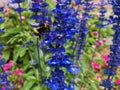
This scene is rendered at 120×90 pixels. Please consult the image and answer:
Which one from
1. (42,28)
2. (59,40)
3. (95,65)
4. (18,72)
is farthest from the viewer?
(95,65)

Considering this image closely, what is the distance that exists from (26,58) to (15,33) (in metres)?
0.84

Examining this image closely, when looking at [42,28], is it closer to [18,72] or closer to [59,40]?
[59,40]

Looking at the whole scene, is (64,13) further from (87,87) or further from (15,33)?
(15,33)

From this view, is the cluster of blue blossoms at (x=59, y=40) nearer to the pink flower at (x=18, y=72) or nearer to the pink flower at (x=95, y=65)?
the pink flower at (x=18, y=72)

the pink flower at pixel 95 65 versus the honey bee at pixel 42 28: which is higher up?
the honey bee at pixel 42 28

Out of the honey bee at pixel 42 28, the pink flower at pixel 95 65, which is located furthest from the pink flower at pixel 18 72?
the honey bee at pixel 42 28

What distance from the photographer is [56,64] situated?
11.4ft

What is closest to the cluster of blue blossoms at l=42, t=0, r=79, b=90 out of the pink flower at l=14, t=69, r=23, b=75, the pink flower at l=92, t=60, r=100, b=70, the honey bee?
the honey bee

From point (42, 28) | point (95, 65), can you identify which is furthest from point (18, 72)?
point (42, 28)

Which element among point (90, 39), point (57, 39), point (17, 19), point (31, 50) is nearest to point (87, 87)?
→ point (31, 50)

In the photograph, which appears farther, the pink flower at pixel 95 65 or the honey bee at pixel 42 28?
the pink flower at pixel 95 65

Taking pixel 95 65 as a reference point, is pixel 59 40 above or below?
above

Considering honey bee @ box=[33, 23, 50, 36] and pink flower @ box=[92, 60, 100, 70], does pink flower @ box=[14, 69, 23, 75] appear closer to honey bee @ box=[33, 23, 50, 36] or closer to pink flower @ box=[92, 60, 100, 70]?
pink flower @ box=[92, 60, 100, 70]

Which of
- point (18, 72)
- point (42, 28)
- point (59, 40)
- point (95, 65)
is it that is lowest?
point (95, 65)
